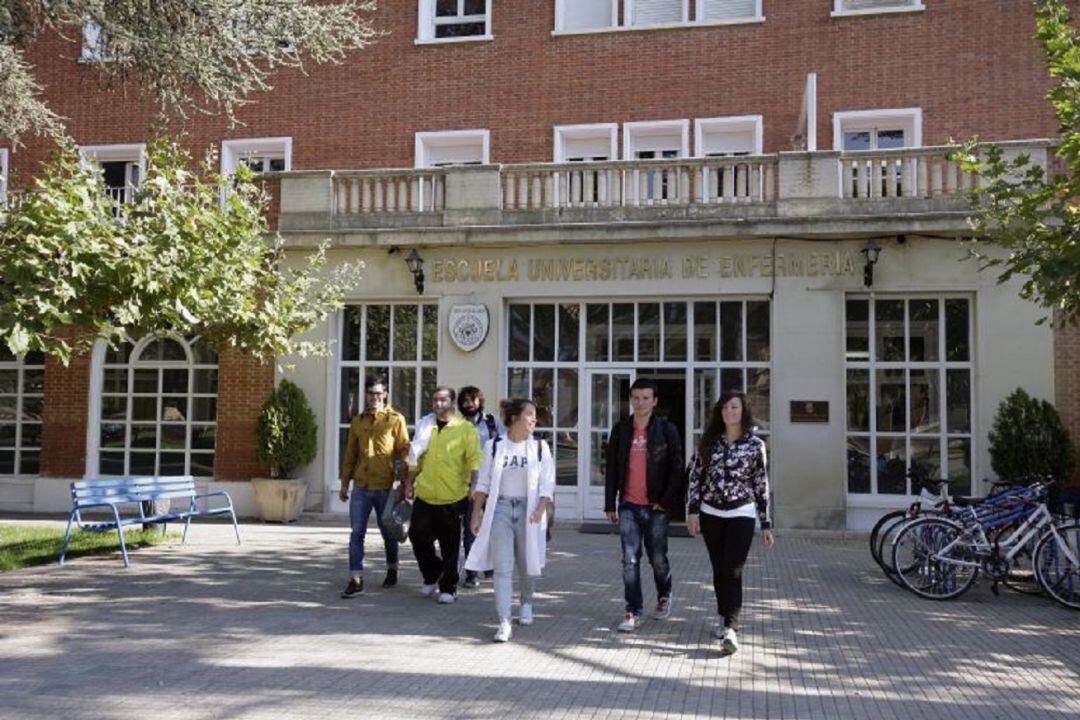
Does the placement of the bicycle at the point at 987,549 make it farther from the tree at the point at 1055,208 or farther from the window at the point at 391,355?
the window at the point at 391,355

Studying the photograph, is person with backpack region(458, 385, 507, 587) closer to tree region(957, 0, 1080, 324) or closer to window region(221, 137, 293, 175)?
tree region(957, 0, 1080, 324)

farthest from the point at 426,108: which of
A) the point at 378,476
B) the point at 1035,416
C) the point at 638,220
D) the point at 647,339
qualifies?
the point at 1035,416

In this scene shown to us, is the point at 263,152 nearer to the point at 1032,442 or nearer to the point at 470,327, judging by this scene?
the point at 470,327

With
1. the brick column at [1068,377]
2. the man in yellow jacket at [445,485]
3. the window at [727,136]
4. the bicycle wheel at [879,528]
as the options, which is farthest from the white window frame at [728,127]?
the man in yellow jacket at [445,485]

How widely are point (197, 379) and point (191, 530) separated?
3.59 m

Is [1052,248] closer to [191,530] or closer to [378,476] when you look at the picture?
[378,476]

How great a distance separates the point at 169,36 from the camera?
38.1 feet

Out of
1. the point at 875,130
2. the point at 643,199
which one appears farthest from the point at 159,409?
the point at 875,130

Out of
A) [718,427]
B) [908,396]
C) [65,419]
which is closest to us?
[718,427]

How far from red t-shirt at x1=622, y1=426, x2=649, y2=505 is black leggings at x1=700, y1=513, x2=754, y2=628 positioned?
71 cm

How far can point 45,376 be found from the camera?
55.3 ft

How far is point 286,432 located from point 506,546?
28.7ft

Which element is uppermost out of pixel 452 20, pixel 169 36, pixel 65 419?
pixel 452 20

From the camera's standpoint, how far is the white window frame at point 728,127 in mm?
15375
